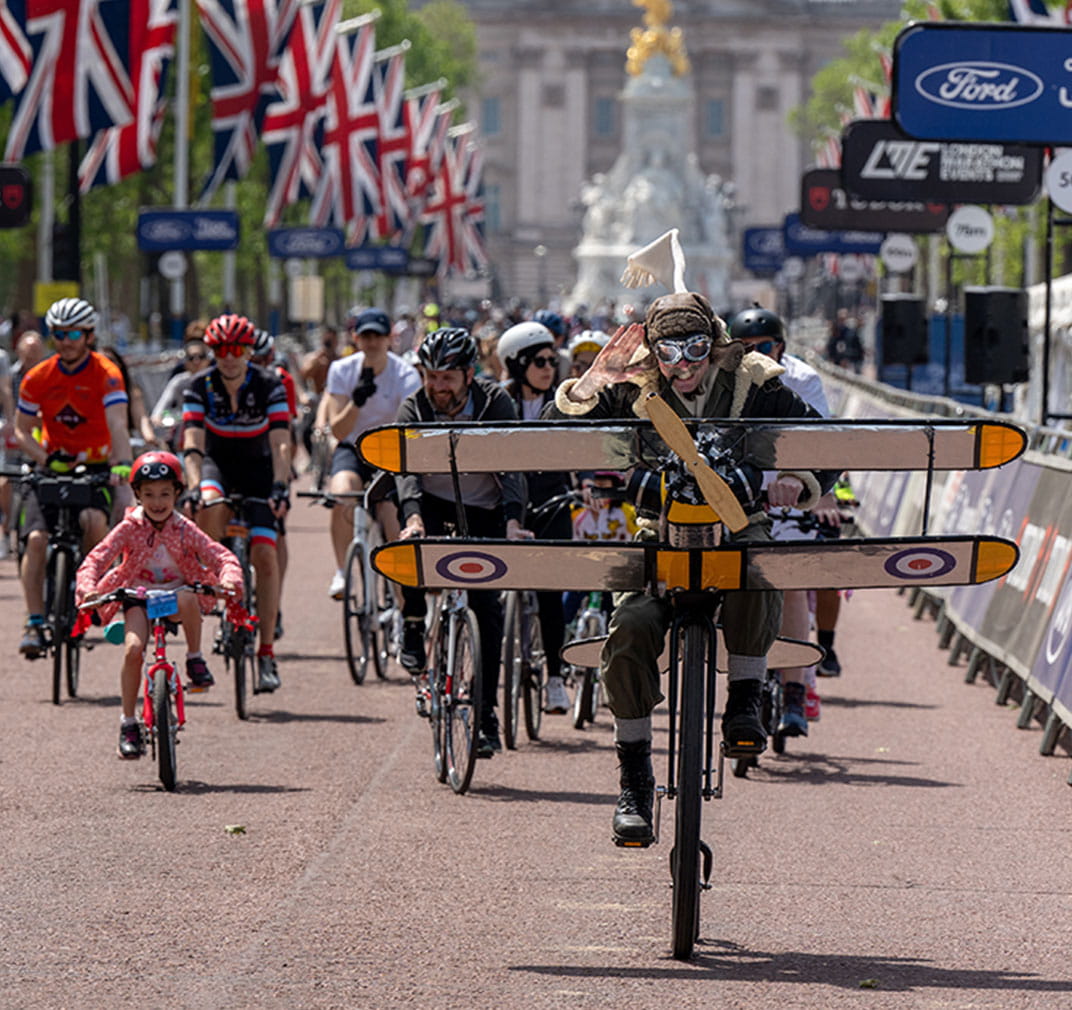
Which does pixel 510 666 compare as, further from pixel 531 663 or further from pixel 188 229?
pixel 188 229

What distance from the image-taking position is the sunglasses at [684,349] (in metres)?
7.39

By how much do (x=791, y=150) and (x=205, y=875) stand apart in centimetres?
15516

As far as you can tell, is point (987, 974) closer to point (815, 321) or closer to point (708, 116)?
point (815, 321)

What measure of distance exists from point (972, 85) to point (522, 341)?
4.86m

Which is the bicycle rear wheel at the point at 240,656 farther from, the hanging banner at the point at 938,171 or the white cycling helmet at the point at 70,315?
the hanging banner at the point at 938,171

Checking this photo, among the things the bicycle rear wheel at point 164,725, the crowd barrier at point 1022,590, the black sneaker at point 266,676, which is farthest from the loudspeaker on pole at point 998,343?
the bicycle rear wheel at point 164,725

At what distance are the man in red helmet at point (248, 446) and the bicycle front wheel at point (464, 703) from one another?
2.65 metres

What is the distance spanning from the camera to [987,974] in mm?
7098

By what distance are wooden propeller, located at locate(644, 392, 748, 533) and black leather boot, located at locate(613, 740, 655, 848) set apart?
2.46 feet

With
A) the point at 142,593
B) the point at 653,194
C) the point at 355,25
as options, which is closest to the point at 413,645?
the point at 142,593

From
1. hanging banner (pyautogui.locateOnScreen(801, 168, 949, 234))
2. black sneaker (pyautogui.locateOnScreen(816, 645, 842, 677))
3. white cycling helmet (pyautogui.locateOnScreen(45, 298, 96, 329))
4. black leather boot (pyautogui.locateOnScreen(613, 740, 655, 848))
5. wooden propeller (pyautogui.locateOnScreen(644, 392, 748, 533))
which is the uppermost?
hanging banner (pyautogui.locateOnScreen(801, 168, 949, 234))

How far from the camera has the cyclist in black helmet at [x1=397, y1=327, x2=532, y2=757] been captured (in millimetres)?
10648

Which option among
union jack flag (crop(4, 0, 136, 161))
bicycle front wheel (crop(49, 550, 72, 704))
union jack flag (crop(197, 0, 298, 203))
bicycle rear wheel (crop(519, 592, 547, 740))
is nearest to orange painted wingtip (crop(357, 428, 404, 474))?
bicycle rear wheel (crop(519, 592, 547, 740))

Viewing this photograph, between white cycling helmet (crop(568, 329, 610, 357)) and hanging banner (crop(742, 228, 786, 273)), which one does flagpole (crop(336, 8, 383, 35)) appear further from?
white cycling helmet (crop(568, 329, 610, 357))
